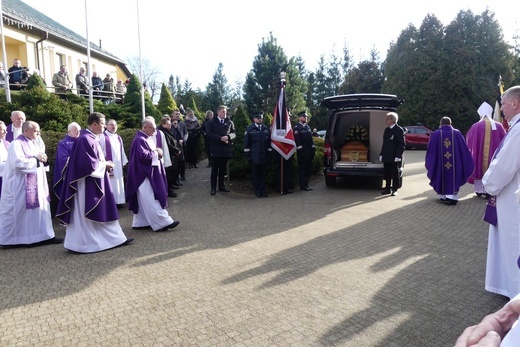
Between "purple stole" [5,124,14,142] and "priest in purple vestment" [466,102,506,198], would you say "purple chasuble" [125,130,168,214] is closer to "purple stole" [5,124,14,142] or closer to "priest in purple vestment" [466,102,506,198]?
"purple stole" [5,124,14,142]

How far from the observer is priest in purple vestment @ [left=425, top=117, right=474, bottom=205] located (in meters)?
9.59

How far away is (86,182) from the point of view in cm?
632

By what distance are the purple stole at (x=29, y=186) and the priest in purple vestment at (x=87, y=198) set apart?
0.88 m

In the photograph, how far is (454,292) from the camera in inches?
182

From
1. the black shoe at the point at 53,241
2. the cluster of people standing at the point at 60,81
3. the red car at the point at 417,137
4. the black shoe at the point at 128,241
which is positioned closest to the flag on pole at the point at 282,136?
the black shoe at the point at 128,241

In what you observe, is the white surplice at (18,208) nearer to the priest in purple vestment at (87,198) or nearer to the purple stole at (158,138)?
the priest in purple vestment at (87,198)

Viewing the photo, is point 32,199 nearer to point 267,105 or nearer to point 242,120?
point 242,120

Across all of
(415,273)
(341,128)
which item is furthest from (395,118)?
(415,273)

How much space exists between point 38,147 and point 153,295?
156 inches

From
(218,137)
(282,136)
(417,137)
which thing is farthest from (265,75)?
(218,137)

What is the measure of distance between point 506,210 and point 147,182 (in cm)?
564

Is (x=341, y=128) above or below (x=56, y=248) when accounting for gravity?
above

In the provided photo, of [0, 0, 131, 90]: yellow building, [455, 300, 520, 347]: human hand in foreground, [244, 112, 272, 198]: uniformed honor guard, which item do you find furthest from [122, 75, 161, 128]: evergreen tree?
[455, 300, 520, 347]: human hand in foreground

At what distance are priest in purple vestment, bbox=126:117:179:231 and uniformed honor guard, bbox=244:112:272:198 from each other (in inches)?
135
